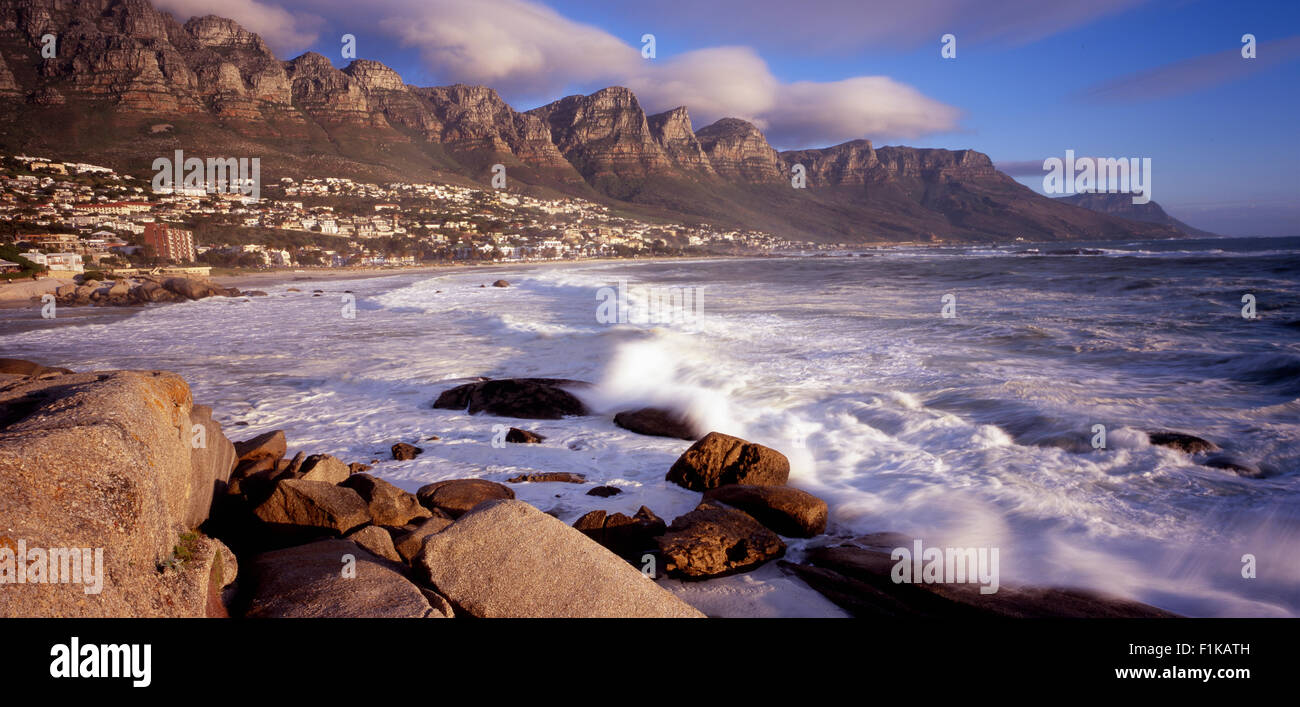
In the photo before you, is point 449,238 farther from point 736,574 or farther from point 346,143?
point 736,574

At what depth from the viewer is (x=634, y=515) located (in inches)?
246

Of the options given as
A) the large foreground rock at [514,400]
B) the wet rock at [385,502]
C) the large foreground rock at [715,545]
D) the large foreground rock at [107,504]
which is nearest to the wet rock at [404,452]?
the wet rock at [385,502]

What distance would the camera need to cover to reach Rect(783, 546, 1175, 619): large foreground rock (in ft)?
14.7

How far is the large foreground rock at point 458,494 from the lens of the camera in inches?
243

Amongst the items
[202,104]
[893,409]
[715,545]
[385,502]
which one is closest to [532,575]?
[715,545]

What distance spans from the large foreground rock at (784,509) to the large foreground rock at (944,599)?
795mm

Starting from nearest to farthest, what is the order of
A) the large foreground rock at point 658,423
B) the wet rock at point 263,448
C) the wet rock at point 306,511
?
the wet rock at point 306,511 < the wet rock at point 263,448 < the large foreground rock at point 658,423

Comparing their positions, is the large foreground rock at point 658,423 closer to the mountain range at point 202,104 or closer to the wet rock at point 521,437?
the wet rock at point 521,437

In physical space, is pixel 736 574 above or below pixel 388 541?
below

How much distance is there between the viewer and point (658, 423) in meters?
9.91

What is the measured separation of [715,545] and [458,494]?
290 centimetres
